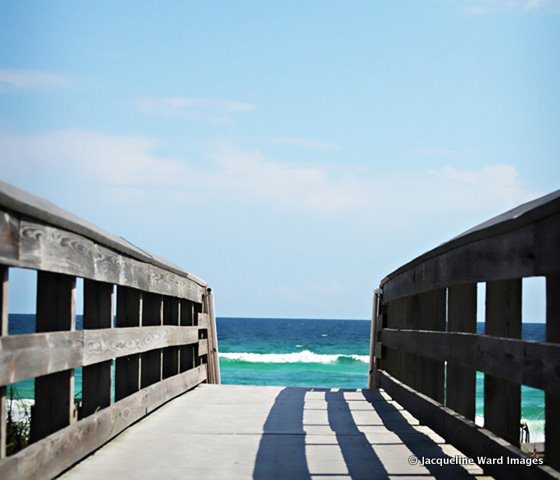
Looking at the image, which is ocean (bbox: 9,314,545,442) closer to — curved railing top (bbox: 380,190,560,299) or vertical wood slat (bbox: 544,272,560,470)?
curved railing top (bbox: 380,190,560,299)

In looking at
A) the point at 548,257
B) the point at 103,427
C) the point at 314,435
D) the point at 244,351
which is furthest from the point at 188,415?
the point at 244,351

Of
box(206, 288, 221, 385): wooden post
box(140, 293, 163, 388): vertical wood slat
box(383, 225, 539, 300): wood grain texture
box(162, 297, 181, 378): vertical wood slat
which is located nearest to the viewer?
box(383, 225, 539, 300): wood grain texture

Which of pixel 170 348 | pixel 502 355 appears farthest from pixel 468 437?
pixel 170 348

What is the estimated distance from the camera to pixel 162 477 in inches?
156

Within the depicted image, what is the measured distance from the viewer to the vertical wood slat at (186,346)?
27.1ft

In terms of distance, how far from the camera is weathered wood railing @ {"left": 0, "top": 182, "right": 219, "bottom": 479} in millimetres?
3176

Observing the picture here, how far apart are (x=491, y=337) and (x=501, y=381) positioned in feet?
1.09

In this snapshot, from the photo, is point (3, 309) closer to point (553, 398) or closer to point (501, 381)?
point (553, 398)

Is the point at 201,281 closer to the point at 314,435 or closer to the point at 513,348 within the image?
the point at 314,435

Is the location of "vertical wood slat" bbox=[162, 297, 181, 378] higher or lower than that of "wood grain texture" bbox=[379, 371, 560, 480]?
higher

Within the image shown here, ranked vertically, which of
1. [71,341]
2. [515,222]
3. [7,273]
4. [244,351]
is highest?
[515,222]

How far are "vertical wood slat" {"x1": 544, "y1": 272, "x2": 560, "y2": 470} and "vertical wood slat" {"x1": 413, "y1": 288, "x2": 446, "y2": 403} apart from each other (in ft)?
7.08

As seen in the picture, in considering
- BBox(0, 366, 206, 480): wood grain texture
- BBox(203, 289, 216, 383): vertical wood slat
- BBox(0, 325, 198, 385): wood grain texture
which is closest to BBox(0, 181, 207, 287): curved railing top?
BBox(0, 325, 198, 385): wood grain texture

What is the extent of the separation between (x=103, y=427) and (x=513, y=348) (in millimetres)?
2170
